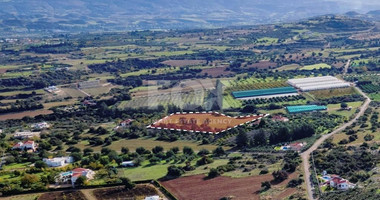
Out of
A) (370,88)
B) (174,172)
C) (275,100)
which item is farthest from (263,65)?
(174,172)

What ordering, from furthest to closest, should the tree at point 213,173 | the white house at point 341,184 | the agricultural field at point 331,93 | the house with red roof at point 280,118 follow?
1. the agricultural field at point 331,93
2. the house with red roof at point 280,118
3. the tree at point 213,173
4. the white house at point 341,184

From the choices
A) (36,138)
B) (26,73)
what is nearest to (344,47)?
(26,73)

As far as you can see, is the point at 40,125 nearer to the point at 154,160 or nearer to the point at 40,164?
the point at 40,164

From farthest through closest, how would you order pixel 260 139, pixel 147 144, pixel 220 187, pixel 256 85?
pixel 256 85
pixel 147 144
pixel 260 139
pixel 220 187

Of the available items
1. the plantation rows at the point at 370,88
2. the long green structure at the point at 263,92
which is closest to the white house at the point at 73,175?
the long green structure at the point at 263,92

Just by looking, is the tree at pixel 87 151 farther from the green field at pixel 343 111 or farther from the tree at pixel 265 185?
the green field at pixel 343 111

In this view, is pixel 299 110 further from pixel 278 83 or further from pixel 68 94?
pixel 68 94
